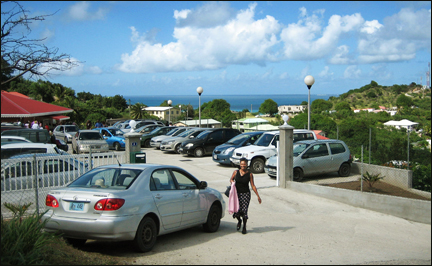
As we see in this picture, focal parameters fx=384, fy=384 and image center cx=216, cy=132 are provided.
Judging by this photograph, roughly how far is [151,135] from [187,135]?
4.40 m

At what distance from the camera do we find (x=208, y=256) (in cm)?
668

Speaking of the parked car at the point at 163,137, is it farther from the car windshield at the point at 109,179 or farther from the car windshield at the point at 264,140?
the car windshield at the point at 109,179

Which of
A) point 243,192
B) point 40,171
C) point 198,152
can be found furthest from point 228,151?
point 243,192

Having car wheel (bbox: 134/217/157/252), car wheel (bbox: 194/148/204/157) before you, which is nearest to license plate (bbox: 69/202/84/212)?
car wheel (bbox: 134/217/157/252)

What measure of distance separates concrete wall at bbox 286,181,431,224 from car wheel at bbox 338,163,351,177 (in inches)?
121

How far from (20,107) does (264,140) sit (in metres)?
10.6

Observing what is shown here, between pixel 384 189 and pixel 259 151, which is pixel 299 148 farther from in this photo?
pixel 384 189

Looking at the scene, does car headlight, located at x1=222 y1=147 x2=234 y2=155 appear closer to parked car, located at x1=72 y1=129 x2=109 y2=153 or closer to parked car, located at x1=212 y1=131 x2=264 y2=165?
parked car, located at x1=212 y1=131 x2=264 y2=165

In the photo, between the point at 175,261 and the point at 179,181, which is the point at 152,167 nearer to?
the point at 179,181

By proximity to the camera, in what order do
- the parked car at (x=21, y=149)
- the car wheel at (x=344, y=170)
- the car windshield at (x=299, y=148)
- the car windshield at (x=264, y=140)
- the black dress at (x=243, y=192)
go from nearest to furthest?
the black dress at (x=243, y=192) → the parked car at (x=21, y=149) → the car windshield at (x=299, y=148) → the car wheel at (x=344, y=170) → the car windshield at (x=264, y=140)

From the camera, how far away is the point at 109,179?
7.10m

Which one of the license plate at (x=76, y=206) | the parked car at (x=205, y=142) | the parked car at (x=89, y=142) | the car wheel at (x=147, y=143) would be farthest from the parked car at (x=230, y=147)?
the license plate at (x=76, y=206)

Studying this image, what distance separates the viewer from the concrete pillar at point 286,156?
14578mm

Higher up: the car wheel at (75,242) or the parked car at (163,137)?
the parked car at (163,137)
